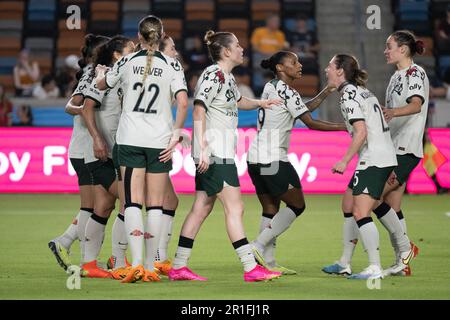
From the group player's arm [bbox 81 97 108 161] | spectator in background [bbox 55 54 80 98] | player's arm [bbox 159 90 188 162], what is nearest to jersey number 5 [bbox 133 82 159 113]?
player's arm [bbox 159 90 188 162]

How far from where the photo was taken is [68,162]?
56.6 feet

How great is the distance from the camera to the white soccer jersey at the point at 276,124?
29.9 feet

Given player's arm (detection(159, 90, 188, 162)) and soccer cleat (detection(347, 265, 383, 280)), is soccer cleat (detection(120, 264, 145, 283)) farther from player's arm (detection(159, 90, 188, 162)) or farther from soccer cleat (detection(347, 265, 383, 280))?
soccer cleat (detection(347, 265, 383, 280))

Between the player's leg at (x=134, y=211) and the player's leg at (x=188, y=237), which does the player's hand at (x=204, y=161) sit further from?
the player's leg at (x=134, y=211)

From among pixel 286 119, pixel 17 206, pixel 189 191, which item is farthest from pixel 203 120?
pixel 189 191

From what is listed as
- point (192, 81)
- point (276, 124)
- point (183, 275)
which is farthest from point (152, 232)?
point (192, 81)

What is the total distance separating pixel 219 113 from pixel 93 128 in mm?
1026

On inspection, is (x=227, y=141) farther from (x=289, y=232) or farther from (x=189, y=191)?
(x=189, y=191)

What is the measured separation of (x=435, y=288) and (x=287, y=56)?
2371 millimetres

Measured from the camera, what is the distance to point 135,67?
328 inches

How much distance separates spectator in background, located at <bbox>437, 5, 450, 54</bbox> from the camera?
22.7 meters

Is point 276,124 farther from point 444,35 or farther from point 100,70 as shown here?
point 444,35

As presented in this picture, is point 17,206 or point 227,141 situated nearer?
point 227,141

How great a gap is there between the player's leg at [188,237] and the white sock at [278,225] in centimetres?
75
